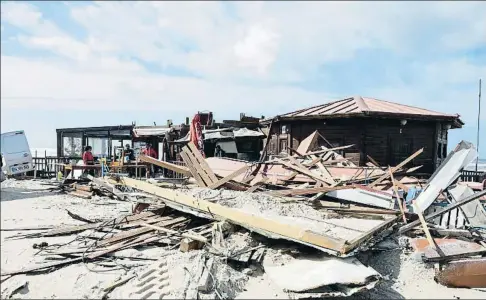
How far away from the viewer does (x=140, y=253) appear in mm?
5887

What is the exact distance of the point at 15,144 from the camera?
16500 millimetres

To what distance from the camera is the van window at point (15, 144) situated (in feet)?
53.2

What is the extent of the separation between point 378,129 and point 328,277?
10.6m

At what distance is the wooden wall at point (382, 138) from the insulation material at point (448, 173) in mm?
5773

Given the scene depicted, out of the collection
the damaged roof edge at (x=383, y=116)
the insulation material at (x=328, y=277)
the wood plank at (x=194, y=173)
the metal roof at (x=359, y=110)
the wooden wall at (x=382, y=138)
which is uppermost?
the metal roof at (x=359, y=110)

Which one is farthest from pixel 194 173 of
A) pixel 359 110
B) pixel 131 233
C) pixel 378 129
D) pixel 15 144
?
pixel 15 144

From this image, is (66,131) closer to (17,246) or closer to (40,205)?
(40,205)

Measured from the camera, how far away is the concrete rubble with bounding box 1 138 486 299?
4820 millimetres


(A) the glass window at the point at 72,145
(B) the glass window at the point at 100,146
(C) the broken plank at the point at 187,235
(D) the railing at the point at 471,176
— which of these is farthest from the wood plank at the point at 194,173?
(B) the glass window at the point at 100,146

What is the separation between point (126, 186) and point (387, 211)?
608 centimetres

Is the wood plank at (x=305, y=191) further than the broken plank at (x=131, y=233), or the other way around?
the wood plank at (x=305, y=191)

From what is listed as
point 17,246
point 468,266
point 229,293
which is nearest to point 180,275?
point 229,293

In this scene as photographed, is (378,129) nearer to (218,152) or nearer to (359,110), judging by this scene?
(359,110)

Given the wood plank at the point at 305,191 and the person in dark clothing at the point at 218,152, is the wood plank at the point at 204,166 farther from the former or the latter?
the person in dark clothing at the point at 218,152
